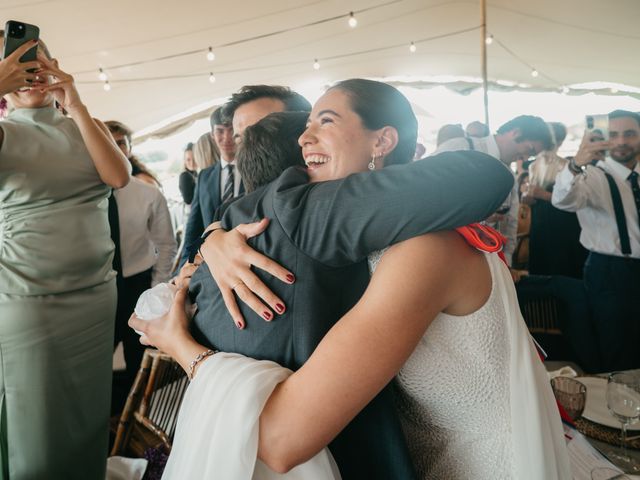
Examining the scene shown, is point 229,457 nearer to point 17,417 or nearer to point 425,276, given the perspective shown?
point 425,276

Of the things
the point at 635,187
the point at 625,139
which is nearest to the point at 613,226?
the point at 635,187

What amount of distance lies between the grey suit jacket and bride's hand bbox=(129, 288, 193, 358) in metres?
0.08

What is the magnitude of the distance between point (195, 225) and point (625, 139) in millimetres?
2584

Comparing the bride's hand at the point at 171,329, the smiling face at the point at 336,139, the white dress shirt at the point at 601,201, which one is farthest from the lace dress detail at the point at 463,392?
the white dress shirt at the point at 601,201

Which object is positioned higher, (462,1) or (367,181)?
(462,1)

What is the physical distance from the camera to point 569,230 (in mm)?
3264

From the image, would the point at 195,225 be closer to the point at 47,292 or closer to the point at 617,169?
the point at 47,292

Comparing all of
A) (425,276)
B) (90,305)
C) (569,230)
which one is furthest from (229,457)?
(569,230)

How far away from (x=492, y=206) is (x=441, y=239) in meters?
0.09

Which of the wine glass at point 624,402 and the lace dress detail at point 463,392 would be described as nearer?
the lace dress detail at point 463,392

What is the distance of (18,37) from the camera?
1.34m

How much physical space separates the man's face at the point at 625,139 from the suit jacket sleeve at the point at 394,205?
8.29 feet

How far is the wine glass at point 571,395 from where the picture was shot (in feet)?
2.99

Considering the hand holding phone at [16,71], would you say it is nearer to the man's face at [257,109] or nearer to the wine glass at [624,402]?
the man's face at [257,109]
